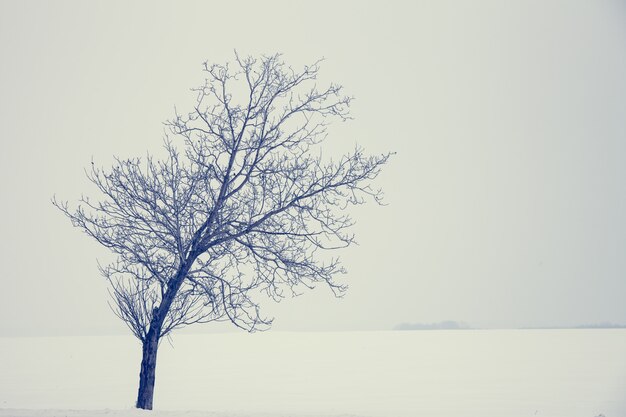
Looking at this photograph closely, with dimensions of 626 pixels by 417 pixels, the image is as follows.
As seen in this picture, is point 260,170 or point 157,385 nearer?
point 260,170

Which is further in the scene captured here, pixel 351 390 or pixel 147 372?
pixel 351 390

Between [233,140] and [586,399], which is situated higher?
[233,140]

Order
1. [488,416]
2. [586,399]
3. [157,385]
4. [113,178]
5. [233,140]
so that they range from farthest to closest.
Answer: [157,385]
[586,399]
[488,416]
[233,140]
[113,178]

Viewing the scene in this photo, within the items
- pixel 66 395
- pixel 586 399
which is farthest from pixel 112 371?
pixel 586 399

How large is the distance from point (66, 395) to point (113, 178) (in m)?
28.9

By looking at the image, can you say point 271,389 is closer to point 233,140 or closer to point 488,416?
point 488,416

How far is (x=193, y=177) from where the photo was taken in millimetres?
17562

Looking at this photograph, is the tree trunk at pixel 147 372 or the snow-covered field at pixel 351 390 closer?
the tree trunk at pixel 147 372

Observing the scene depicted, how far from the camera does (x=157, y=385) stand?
5041 centimetres

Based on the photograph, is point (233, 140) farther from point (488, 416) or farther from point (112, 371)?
point (112, 371)

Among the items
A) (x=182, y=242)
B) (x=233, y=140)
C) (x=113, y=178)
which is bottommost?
(x=182, y=242)

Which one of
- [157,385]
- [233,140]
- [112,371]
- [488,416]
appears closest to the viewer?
[233,140]

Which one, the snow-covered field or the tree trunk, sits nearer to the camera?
the tree trunk

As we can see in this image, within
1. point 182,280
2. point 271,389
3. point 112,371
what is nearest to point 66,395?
point 271,389
